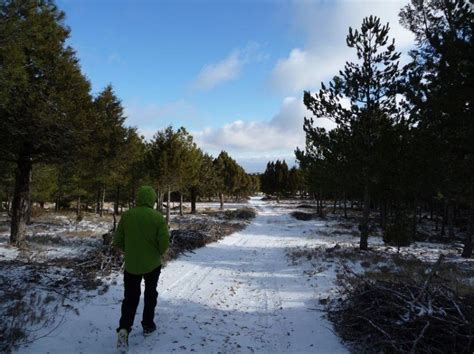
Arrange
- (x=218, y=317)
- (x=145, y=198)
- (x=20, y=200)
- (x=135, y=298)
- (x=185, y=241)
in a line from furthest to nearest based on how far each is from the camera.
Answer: (x=185, y=241) < (x=20, y=200) < (x=218, y=317) < (x=145, y=198) < (x=135, y=298)

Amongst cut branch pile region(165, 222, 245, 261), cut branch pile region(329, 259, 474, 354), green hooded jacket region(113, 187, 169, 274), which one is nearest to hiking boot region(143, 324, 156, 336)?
green hooded jacket region(113, 187, 169, 274)

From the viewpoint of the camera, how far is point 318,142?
1585cm

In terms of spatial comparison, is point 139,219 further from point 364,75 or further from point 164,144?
point 164,144

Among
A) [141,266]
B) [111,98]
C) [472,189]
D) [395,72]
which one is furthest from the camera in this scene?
[111,98]

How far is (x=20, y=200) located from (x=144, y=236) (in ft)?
32.9

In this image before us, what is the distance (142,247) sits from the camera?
521 centimetres

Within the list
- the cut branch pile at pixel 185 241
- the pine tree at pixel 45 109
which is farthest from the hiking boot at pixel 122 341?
the pine tree at pixel 45 109

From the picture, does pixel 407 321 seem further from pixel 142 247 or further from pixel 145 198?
pixel 145 198

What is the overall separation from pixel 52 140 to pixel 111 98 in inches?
156

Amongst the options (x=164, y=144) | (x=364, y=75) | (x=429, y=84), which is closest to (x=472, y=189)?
(x=429, y=84)

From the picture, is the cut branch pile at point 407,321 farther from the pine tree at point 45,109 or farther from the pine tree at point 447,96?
the pine tree at point 45,109

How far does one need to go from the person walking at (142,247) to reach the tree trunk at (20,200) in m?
9.61

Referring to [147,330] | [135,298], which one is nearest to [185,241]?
[147,330]

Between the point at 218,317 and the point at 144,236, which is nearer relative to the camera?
the point at 144,236
